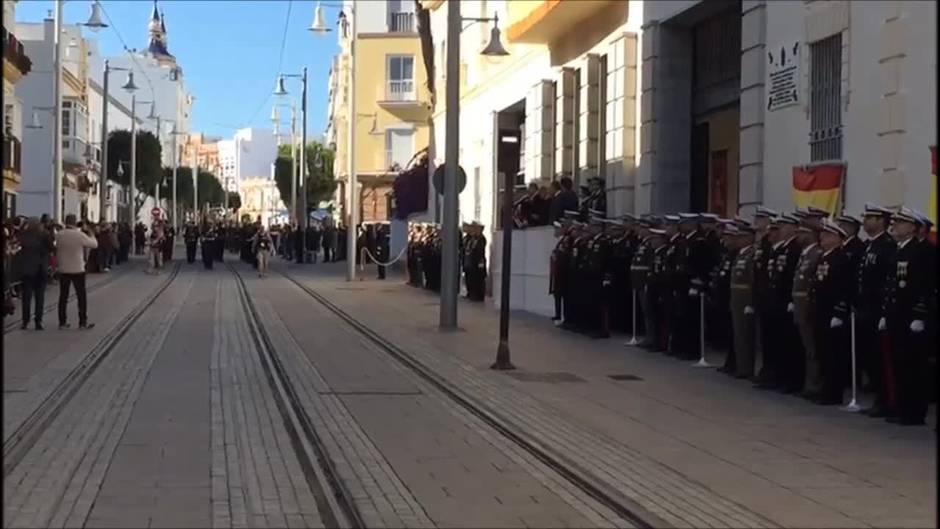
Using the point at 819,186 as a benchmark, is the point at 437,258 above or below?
below

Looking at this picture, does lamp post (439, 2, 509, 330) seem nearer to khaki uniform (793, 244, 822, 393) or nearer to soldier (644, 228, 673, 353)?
soldier (644, 228, 673, 353)

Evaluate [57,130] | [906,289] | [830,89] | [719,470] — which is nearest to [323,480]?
[719,470]

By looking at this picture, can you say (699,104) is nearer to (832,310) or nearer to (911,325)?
(832,310)

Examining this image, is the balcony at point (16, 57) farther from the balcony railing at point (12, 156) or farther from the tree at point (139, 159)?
the tree at point (139, 159)

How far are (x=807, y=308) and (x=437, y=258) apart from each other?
74.0 feet

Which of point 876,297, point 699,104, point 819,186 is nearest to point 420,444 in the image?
point 876,297

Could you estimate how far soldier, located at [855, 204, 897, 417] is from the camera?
1293 cm

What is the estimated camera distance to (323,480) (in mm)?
9836

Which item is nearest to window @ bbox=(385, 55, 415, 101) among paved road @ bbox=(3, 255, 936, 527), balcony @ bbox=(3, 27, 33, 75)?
balcony @ bbox=(3, 27, 33, 75)

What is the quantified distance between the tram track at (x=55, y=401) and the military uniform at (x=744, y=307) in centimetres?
732

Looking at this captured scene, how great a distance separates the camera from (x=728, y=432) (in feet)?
40.3

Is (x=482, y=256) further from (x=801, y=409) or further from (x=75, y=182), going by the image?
(x=75, y=182)

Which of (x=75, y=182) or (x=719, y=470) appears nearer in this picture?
(x=719, y=470)

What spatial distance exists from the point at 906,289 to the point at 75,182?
69.3 m
